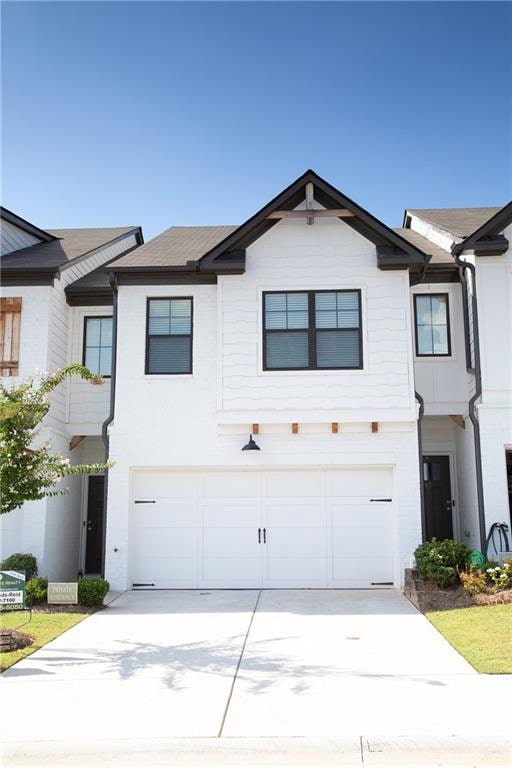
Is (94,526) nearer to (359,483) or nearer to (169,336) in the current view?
(169,336)

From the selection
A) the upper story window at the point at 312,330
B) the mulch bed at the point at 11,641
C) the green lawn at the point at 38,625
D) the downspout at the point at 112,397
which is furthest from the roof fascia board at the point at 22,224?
the mulch bed at the point at 11,641

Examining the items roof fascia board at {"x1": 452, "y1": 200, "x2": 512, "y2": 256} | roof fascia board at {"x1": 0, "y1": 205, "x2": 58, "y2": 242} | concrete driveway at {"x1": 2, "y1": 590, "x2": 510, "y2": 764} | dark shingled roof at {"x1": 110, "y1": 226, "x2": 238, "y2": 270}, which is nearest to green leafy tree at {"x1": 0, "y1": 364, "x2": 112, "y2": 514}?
concrete driveway at {"x1": 2, "y1": 590, "x2": 510, "y2": 764}

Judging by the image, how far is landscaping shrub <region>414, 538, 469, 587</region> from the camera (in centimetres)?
1193

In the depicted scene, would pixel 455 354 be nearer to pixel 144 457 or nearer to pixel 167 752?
pixel 144 457

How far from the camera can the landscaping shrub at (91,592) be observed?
1170cm

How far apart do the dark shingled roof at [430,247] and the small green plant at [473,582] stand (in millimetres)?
6516

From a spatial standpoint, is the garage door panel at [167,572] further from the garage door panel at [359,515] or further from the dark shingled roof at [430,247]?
the dark shingled roof at [430,247]

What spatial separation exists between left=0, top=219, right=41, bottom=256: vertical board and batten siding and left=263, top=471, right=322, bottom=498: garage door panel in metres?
8.15

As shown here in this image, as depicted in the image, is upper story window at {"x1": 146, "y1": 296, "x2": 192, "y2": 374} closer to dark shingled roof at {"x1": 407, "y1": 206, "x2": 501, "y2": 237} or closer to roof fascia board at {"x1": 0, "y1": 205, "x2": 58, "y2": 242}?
roof fascia board at {"x1": 0, "y1": 205, "x2": 58, "y2": 242}

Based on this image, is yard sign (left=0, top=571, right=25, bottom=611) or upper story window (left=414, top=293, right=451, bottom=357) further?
upper story window (left=414, top=293, right=451, bottom=357)

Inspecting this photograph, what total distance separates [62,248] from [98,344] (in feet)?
9.68

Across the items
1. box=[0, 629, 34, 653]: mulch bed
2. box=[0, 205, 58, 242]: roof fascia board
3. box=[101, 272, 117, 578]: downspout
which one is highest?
box=[0, 205, 58, 242]: roof fascia board

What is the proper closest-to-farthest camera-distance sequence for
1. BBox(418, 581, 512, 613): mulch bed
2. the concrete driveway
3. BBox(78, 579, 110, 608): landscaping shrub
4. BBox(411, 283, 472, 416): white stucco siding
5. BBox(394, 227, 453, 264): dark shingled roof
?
the concrete driveway
BBox(418, 581, 512, 613): mulch bed
BBox(78, 579, 110, 608): landscaping shrub
BBox(411, 283, 472, 416): white stucco siding
BBox(394, 227, 453, 264): dark shingled roof

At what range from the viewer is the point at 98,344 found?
15.7 m
